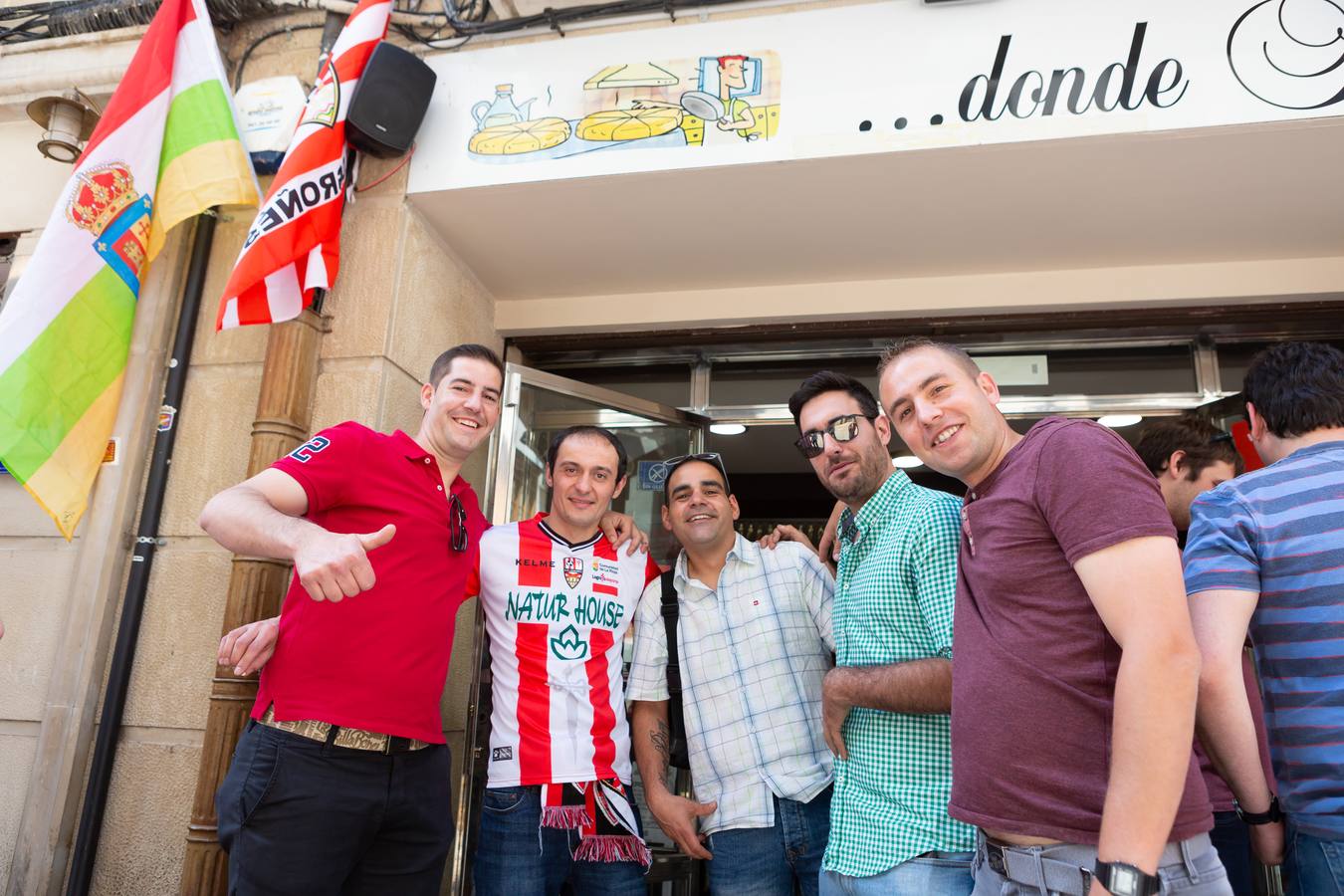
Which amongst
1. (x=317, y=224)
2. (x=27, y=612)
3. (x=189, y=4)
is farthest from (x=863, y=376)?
(x=27, y=612)

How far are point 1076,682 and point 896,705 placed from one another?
543 millimetres

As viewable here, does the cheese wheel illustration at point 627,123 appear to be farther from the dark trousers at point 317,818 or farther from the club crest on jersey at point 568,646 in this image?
the dark trousers at point 317,818

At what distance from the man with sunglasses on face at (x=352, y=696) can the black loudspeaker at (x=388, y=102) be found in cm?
154

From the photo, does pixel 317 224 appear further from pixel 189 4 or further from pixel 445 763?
pixel 445 763

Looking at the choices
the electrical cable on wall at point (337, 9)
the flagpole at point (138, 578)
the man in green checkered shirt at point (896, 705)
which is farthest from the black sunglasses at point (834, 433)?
the flagpole at point (138, 578)

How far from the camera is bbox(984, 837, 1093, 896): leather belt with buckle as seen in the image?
1.33 metres

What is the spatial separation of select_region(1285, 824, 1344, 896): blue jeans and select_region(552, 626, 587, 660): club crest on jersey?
1857mm

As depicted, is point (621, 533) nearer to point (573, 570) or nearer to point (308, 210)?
point (573, 570)

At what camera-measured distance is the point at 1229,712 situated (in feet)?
5.17

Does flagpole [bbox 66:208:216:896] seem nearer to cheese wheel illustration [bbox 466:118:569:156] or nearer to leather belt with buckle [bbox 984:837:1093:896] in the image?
cheese wheel illustration [bbox 466:118:569:156]

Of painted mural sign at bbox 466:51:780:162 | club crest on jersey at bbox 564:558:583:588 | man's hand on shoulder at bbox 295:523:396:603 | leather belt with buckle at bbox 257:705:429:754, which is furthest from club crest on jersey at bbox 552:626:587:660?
painted mural sign at bbox 466:51:780:162

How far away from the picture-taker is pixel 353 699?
2117mm

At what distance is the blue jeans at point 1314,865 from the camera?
1537 mm

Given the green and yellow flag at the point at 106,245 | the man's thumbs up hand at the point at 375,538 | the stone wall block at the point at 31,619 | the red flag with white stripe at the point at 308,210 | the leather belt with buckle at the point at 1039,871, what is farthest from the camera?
the stone wall block at the point at 31,619
